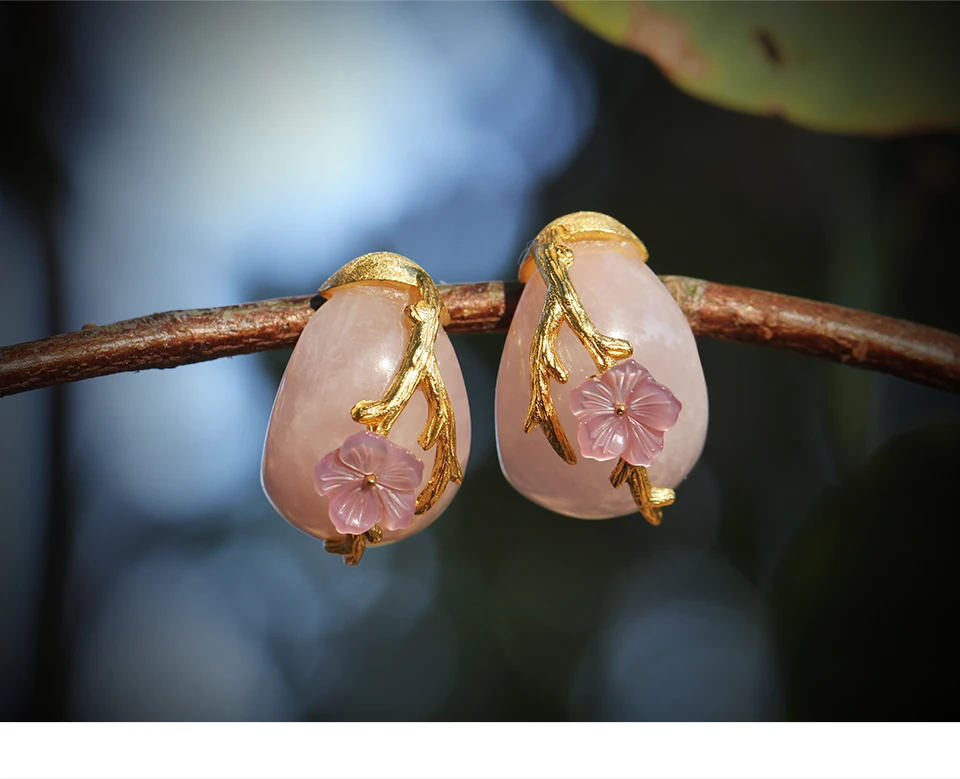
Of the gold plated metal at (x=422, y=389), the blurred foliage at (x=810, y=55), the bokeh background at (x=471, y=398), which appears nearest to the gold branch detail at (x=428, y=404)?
the gold plated metal at (x=422, y=389)

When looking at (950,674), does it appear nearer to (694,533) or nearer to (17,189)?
(694,533)

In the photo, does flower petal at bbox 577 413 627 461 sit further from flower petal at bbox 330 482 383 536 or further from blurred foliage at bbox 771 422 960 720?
blurred foliage at bbox 771 422 960 720

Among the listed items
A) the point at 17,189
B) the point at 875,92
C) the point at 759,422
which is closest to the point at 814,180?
the point at 875,92

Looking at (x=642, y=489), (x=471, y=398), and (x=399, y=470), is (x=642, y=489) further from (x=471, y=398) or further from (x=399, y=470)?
(x=471, y=398)

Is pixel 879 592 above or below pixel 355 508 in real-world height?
below

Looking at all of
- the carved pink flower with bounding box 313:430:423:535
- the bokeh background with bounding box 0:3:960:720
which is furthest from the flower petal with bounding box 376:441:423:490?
the bokeh background with bounding box 0:3:960:720

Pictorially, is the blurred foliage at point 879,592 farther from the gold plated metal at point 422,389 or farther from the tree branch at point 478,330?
the gold plated metal at point 422,389

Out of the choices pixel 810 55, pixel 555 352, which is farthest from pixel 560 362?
pixel 810 55
